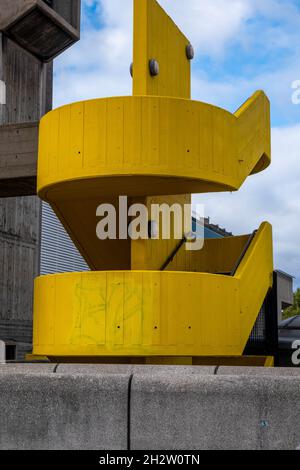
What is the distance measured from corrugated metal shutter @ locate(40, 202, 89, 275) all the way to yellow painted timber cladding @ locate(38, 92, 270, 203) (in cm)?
1346

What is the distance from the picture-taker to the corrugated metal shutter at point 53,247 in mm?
25234

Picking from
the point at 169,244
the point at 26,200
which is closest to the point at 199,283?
the point at 169,244

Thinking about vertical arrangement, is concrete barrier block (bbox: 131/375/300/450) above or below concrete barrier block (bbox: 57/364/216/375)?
below

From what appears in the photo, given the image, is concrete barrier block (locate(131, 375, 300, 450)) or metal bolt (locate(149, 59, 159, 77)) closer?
concrete barrier block (locate(131, 375, 300, 450))

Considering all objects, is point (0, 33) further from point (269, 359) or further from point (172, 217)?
point (269, 359)

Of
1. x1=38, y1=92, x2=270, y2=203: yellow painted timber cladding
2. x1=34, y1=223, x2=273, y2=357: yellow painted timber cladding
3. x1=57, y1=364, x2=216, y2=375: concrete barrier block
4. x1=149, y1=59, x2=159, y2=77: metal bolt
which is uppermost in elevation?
x1=149, y1=59, x2=159, y2=77: metal bolt

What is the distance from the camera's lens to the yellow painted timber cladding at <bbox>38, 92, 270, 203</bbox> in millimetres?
10898

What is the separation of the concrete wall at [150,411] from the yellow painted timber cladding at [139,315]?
14.5 feet

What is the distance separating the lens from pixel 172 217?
48.7 ft

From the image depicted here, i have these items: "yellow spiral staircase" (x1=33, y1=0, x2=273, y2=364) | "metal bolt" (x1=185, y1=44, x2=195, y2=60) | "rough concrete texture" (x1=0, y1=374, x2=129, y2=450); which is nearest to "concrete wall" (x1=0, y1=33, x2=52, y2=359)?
"metal bolt" (x1=185, y1=44, x2=195, y2=60)

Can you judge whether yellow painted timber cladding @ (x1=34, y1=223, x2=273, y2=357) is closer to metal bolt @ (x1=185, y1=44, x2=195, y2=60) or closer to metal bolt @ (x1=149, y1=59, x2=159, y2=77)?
metal bolt @ (x1=149, y1=59, x2=159, y2=77)

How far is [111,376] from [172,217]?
30.2 feet

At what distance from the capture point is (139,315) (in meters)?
10.5

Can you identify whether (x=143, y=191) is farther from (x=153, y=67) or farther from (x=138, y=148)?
(x=153, y=67)
